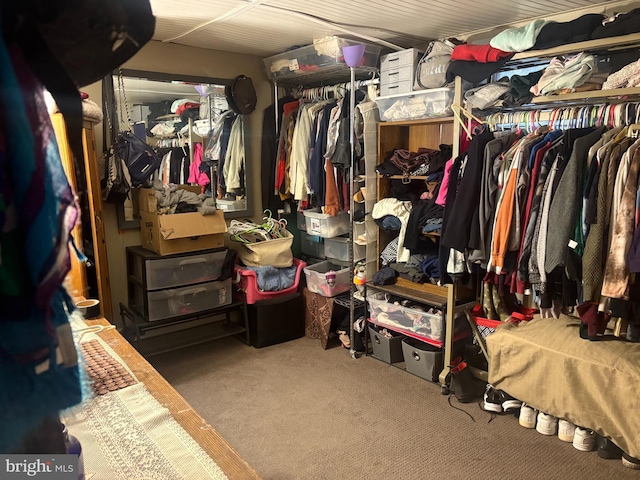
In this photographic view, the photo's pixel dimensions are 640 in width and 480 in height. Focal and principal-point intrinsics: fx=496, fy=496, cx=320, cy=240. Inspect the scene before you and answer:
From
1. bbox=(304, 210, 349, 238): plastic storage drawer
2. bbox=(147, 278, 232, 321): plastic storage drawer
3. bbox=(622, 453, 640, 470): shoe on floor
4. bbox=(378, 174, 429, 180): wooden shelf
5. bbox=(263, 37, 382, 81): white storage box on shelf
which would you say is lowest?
bbox=(622, 453, 640, 470): shoe on floor

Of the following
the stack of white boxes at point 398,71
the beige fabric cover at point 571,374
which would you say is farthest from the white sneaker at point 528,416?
the stack of white boxes at point 398,71

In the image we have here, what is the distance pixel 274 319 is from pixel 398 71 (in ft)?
6.42

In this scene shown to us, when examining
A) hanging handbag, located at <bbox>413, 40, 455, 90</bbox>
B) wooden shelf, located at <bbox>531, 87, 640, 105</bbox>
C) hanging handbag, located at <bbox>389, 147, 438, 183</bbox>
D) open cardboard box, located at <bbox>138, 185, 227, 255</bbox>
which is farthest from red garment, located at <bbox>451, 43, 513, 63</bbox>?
open cardboard box, located at <bbox>138, 185, 227, 255</bbox>

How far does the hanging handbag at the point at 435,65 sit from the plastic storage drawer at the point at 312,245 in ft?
5.34

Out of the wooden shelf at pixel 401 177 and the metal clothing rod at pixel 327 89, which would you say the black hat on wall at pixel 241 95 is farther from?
the wooden shelf at pixel 401 177

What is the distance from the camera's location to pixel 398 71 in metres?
3.15

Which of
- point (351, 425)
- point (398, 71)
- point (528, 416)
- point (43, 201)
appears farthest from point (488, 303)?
point (43, 201)

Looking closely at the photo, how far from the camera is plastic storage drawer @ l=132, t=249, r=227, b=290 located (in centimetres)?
329

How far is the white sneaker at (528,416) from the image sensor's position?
2.61 metres

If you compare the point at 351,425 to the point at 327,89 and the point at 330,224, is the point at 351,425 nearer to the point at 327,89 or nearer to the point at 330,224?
the point at 330,224

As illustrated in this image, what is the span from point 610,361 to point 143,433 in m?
2.00

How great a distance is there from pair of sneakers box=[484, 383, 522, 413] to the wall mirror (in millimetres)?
2330

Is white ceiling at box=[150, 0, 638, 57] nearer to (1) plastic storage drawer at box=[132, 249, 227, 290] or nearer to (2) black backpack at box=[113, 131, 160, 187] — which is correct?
(2) black backpack at box=[113, 131, 160, 187]

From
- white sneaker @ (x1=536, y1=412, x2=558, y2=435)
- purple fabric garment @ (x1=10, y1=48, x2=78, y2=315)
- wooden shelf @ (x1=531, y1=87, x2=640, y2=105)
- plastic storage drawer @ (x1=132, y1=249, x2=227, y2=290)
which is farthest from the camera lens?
plastic storage drawer @ (x1=132, y1=249, x2=227, y2=290)
